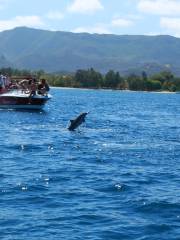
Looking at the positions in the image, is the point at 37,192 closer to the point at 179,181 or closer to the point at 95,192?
the point at 95,192

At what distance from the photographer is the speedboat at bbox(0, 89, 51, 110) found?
59.8 metres

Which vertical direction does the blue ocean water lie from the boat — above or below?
below

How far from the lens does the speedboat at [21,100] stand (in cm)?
5975

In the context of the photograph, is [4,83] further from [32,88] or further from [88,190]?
[88,190]

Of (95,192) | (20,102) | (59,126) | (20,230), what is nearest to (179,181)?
(95,192)

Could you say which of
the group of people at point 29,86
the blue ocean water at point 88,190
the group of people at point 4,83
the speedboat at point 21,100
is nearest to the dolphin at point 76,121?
the blue ocean water at point 88,190

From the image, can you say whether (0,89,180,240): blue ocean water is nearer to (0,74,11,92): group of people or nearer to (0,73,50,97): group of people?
(0,73,50,97): group of people

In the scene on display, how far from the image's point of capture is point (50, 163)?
80.9ft

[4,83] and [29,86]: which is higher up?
[4,83]

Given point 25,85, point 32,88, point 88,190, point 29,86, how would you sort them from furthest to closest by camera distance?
1. point 25,85
2. point 29,86
3. point 32,88
4. point 88,190

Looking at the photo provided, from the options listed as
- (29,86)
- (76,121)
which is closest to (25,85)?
(29,86)

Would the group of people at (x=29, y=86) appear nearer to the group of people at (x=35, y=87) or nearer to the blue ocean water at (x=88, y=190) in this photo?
the group of people at (x=35, y=87)

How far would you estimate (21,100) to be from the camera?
60.2 metres

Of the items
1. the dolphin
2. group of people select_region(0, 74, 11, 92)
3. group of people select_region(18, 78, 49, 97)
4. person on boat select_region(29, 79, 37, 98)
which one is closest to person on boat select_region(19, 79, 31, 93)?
group of people select_region(18, 78, 49, 97)
